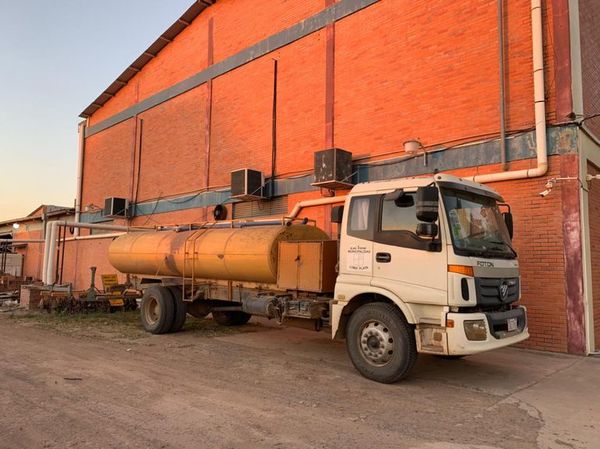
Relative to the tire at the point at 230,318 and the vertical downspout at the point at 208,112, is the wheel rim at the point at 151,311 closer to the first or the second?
the tire at the point at 230,318

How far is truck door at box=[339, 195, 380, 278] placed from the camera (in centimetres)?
696

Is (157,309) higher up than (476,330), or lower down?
lower down

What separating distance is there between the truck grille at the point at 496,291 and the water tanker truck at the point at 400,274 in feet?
0.05

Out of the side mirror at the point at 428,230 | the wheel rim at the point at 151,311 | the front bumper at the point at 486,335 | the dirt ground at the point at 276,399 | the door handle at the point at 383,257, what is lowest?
the dirt ground at the point at 276,399

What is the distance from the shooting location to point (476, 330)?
602cm

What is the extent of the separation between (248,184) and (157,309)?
5.24 m

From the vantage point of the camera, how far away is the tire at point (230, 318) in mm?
12047

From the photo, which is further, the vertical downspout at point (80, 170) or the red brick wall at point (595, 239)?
the vertical downspout at point (80, 170)

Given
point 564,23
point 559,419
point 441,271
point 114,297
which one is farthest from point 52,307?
point 564,23

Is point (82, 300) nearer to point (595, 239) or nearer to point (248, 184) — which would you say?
point (248, 184)

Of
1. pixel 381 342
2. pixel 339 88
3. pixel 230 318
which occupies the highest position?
pixel 339 88

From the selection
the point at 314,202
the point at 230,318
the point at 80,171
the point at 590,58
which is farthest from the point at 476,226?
the point at 80,171

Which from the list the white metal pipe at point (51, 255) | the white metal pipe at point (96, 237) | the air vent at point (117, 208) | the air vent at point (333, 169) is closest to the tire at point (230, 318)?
the air vent at point (333, 169)

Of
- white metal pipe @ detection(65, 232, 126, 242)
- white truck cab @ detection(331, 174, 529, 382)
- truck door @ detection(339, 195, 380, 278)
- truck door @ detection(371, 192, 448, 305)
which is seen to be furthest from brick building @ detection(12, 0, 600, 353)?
truck door @ detection(371, 192, 448, 305)
